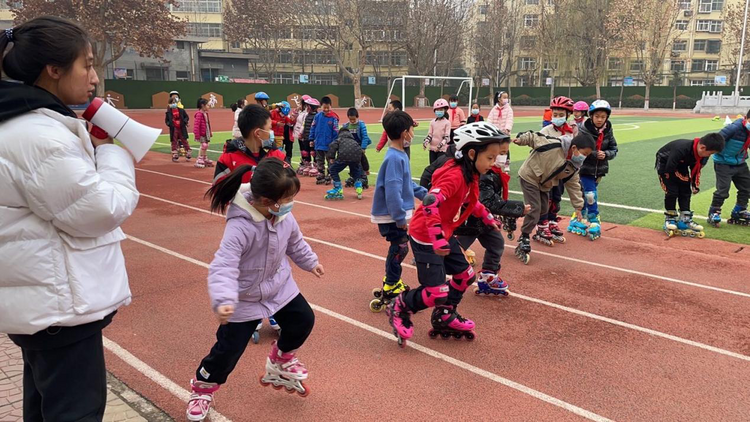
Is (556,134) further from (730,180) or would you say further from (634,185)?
(634,185)

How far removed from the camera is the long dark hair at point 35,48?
2.15 m

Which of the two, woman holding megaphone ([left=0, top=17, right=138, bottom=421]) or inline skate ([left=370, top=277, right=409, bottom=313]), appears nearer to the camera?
woman holding megaphone ([left=0, top=17, right=138, bottom=421])

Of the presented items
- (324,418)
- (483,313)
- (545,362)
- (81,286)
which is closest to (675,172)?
(483,313)

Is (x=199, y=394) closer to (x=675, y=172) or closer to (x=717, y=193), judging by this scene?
(x=675, y=172)

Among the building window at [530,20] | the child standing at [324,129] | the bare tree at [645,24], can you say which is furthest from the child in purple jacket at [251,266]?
the building window at [530,20]

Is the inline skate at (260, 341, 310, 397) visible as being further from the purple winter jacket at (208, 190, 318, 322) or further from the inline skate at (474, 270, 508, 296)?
the inline skate at (474, 270, 508, 296)

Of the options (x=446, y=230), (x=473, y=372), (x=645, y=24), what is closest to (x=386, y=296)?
(x=446, y=230)

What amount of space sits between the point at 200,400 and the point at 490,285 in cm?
351

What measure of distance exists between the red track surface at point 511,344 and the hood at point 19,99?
7.79ft

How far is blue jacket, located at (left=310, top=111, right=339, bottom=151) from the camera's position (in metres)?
13.2

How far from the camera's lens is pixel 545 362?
176 inches

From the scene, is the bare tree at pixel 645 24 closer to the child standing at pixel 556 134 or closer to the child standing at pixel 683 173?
the child standing at pixel 683 173

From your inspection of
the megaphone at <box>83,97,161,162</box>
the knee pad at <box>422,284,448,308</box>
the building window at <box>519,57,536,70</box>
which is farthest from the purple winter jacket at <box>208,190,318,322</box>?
the building window at <box>519,57,536,70</box>

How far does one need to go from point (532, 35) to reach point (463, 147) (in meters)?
73.5
